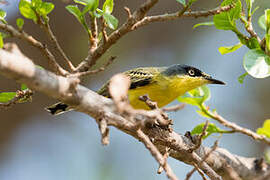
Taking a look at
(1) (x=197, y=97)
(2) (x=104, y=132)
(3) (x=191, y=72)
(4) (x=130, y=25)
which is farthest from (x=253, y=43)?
(3) (x=191, y=72)

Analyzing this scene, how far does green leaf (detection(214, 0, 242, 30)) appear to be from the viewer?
10.3 ft

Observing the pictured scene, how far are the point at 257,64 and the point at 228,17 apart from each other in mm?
528

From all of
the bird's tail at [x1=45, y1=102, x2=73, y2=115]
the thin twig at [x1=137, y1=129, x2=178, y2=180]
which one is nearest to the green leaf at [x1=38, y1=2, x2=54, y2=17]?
the thin twig at [x1=137, y1=129, x2=178, y2=180]

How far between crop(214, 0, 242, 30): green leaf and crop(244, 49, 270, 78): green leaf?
0.36m

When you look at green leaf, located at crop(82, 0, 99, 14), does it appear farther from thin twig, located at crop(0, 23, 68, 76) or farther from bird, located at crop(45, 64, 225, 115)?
bird, located at crop(45, 64, 225, 115)

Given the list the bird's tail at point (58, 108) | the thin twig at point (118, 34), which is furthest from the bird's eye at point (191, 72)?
the thin twig at point (118, 34)

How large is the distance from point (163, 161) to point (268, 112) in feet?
21.0

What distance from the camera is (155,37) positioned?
872 cm

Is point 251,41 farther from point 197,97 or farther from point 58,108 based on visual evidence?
point 58,108

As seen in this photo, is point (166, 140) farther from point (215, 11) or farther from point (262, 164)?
point (262, 164)

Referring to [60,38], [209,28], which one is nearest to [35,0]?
[60,38]

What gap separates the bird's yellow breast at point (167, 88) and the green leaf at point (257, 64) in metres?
2.08

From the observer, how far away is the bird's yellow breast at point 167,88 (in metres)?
5.07

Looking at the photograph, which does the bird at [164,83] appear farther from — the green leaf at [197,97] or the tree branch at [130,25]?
the tree branch at [130,25]
